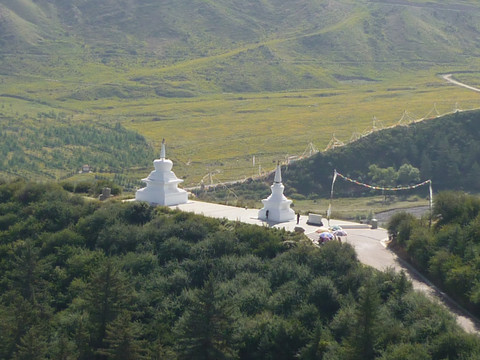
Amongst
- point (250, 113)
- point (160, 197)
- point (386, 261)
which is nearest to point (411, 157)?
point (250, 113)

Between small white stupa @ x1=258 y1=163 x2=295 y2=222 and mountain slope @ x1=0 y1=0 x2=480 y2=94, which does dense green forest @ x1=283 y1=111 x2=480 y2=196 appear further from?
mountain slope @ x1=0 y1=0 x2=480 y2=94

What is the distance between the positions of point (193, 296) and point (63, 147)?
5260 cm

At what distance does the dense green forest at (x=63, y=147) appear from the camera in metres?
70.0

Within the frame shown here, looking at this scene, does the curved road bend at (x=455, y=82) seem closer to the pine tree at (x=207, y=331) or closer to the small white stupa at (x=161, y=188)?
the small white stupa at (x=161, y=188)

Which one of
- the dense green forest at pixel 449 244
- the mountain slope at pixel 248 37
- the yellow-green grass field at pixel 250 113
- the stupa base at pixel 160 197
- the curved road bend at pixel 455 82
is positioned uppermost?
the mountain slope at pixel 248 37

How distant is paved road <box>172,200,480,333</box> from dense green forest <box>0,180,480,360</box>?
1267mm

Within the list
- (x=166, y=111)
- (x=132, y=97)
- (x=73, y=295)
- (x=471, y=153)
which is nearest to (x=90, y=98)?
(x=132, y=97)

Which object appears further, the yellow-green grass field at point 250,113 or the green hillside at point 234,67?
the green hillside at point 234,67

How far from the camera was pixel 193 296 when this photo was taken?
28.5m

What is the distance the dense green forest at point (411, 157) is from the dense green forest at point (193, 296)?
30978 mm

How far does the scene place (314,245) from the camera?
108 feet

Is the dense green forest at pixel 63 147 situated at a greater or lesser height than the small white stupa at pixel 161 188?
greater

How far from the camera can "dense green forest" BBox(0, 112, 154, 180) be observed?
70000 mm

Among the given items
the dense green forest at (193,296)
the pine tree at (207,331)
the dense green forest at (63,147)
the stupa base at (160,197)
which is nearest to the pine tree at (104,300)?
the dense green forest at (193,296)
